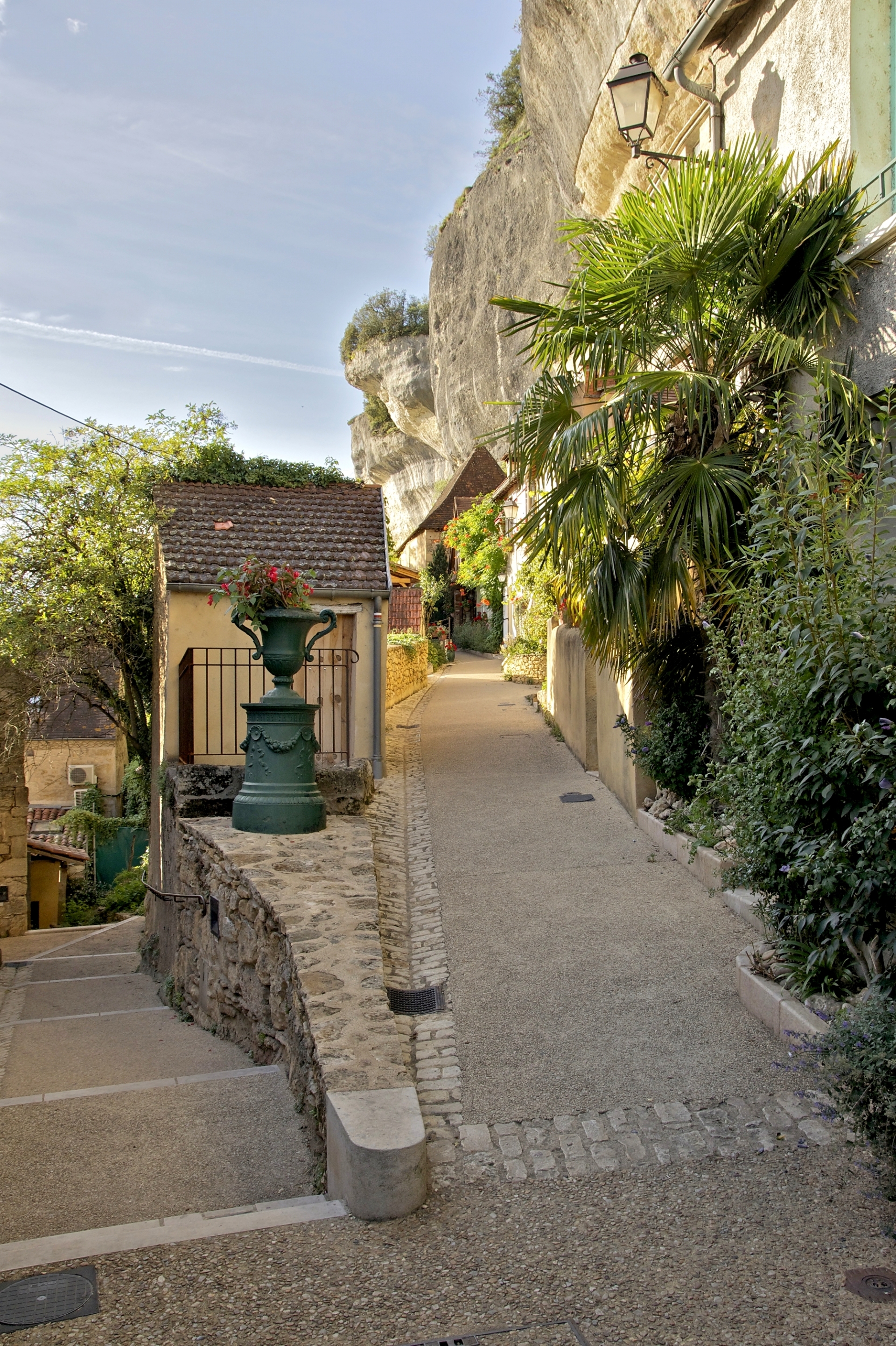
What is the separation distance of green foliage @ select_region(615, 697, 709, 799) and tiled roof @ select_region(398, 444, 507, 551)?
24834 mm

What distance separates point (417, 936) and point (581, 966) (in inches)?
51.0

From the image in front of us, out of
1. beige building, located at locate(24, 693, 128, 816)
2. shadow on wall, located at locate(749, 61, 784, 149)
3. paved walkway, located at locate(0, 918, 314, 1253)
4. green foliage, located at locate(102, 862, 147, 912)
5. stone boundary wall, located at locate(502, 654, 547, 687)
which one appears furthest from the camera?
beige building, located at locate(24, 693, 128, 816)

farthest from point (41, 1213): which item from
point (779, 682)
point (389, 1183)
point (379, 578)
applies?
point (379, 578)

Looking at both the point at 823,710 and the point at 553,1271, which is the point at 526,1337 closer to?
the point at 553,1271

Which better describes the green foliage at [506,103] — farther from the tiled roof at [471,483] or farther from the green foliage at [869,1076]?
the green foliage at [869,1076]

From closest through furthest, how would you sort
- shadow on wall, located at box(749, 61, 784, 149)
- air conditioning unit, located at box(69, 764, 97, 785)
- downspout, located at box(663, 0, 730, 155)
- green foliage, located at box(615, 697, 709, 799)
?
shadow on wall, located at box(749, 61, 784, 149)
downspout, located at box(663, 0, 730, 155)
green foliage, located at box(615, 697, 709, 799)
air conditioning unit, located at box(69, 764, 97, 785)

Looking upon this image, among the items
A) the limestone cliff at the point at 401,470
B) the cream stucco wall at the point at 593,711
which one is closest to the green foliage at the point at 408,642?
the cream stucco wall at the point at 593,711

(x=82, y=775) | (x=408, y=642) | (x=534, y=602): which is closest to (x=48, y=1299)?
(x=534, y=602)

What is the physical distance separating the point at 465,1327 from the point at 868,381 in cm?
534

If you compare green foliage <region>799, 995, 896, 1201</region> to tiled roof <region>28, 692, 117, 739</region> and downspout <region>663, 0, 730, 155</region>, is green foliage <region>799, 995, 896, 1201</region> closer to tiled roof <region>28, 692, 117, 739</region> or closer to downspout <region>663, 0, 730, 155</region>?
downspout <region>663, 0, 730, 155</region>

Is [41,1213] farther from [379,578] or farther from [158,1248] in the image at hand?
[379,578]

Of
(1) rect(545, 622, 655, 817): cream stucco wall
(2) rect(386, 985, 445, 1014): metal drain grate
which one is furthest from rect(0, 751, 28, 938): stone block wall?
(2) rect(386, 985, 445, 1014): metal drain grate

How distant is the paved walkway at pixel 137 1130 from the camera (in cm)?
370

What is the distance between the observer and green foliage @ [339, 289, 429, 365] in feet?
124
